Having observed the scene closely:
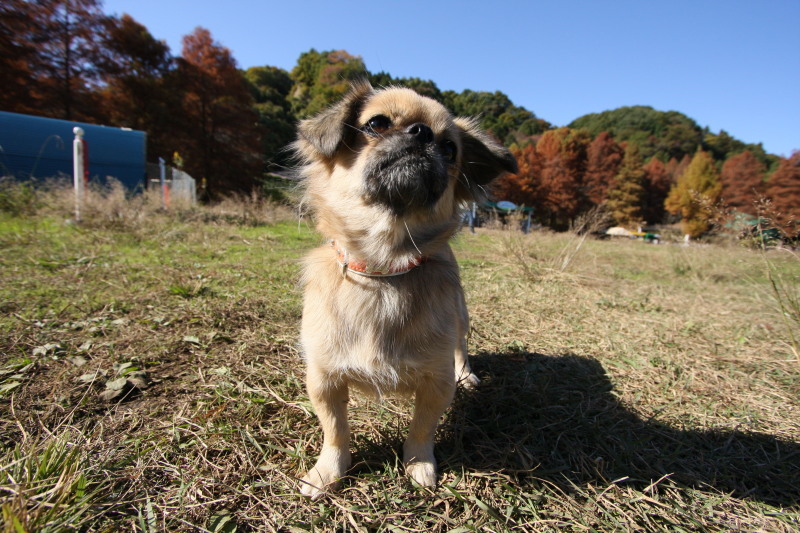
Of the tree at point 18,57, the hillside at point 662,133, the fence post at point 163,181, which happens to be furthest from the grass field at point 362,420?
the hillside at point 662,133

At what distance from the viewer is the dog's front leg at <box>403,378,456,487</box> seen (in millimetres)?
1648

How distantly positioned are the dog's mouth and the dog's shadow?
1179 mm

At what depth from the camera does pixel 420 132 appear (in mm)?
1729

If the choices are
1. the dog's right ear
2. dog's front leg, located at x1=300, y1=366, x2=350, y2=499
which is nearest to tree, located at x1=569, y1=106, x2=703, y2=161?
the dog's right ear

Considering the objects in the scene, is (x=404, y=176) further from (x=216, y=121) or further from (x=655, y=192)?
(x=655, y=192)

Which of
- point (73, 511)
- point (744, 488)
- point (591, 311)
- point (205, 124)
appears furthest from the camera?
point (205, 124)

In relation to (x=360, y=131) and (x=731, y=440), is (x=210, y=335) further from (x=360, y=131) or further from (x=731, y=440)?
(x=731, y=440)

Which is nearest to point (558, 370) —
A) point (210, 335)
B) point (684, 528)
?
point (684, 528)

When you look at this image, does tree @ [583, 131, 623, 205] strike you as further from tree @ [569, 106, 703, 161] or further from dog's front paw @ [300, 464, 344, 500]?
dog's front paw @ [300, 464, 344, 500]

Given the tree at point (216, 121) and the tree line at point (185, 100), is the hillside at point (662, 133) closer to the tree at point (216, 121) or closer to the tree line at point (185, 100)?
the tree line at point (185, 100)

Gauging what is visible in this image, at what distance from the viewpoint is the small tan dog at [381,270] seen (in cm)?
162

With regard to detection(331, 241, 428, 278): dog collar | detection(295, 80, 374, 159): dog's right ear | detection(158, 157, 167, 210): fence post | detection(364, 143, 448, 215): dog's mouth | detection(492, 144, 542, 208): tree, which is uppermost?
detection(492, 144, 542, 208): tree

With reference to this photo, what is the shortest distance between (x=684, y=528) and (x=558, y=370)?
129 cm

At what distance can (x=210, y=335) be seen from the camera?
2615 millimetres
